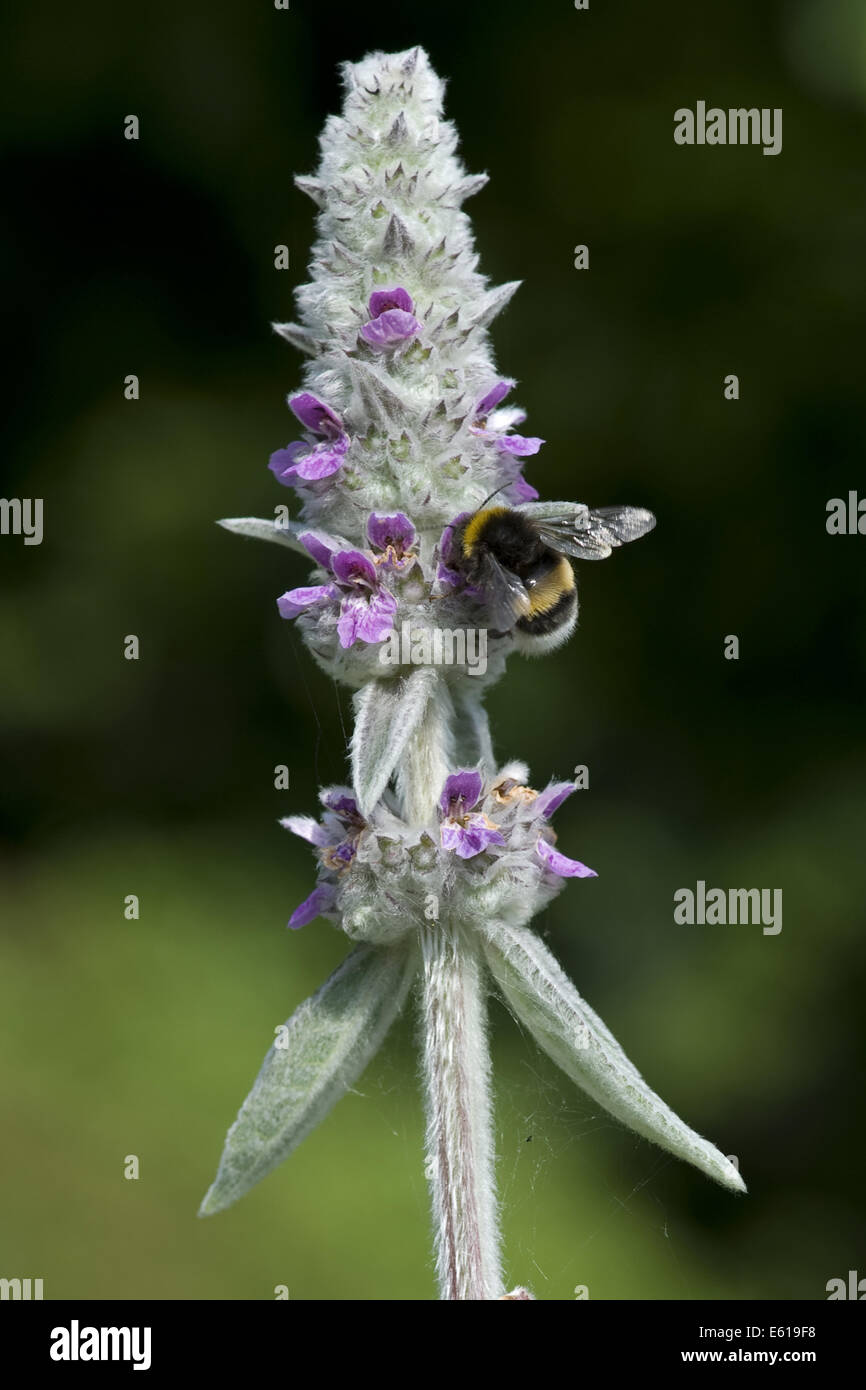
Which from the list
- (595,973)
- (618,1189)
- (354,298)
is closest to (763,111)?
(595,973)


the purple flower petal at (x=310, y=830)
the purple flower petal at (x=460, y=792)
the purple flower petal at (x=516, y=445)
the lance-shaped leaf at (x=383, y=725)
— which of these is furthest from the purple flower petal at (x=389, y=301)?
the purple flower petal at (x=310, y=830)

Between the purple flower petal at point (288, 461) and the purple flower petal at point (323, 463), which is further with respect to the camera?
the purple flower petal at point (288, 461)

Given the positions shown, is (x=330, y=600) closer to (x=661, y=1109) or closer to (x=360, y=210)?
(x=360, y=210)

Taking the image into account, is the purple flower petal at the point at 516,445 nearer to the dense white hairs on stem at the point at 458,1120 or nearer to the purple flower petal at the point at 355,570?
the purple flower petal at the point at 355,570

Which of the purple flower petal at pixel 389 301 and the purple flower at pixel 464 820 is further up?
the purple flower petal at pixel 389 301

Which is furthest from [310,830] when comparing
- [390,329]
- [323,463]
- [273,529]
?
[390,329]
